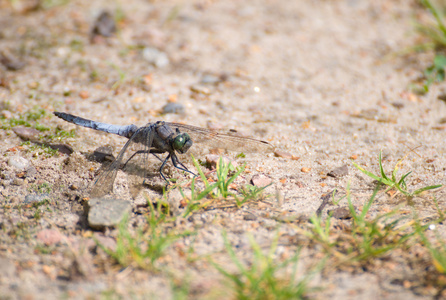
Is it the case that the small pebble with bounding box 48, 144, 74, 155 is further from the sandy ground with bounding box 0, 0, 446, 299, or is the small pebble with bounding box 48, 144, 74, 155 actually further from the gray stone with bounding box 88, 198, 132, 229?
the gray stone with bounding box 88, 198, 132, 229

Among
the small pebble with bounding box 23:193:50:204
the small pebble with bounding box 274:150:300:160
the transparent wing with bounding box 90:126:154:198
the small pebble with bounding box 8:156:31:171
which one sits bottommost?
the small pebble with bounding box 23:193:50:204

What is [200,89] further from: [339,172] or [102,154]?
[339,172]

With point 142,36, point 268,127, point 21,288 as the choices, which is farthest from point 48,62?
point 21,288

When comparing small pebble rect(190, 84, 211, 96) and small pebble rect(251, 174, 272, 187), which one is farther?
small pebble rect(190, 84, 211, 96)

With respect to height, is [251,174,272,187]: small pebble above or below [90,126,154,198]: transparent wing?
above

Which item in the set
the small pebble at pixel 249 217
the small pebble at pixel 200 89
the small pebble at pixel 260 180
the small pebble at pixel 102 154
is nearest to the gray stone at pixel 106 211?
the small pebble at pixel 102 154

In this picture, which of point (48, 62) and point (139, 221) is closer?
point (139, 221)

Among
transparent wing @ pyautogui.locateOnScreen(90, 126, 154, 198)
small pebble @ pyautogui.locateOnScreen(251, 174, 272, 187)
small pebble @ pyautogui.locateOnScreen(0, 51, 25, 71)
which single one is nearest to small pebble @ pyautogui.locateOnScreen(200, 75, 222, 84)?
transparent wing @ pyautogui.locateOnScreen(90, 126, 154, 198)

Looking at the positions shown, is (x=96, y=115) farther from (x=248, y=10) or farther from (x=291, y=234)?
(x=248, y=10)
